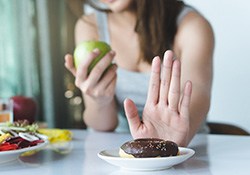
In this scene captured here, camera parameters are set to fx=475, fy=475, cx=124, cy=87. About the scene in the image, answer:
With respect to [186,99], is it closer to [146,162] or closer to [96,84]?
[146,162]

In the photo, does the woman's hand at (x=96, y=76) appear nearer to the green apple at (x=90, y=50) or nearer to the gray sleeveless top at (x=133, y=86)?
the green apple at (x=90, y=50)

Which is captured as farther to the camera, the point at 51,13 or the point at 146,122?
the point at 51,13

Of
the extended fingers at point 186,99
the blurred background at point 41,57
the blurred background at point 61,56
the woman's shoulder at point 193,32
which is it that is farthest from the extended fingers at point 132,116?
the blurred background at point 61,56

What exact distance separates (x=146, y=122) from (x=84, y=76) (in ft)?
0.95

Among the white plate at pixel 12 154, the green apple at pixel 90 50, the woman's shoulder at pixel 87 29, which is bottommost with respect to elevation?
the white plate at pixel 12 154

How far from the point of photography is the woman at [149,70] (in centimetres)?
106

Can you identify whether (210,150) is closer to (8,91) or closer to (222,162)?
(222,162)

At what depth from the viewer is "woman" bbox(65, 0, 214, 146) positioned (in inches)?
41.6

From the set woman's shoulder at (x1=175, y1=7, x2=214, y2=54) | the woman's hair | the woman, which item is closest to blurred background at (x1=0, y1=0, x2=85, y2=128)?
the woman

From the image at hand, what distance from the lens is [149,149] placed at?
860mm

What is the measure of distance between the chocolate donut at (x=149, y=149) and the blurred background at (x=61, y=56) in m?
1.73

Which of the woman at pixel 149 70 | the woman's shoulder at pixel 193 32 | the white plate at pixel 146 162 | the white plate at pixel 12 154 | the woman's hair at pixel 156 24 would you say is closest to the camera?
the white plate at pixel 146 162

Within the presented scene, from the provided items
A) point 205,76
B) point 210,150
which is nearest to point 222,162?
point 210,150

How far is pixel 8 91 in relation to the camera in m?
2.48
